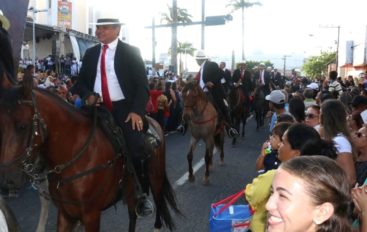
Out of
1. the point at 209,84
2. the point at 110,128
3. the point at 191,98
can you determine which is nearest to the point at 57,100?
the point at 110,128

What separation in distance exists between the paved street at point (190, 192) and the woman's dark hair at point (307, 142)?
2561 mm

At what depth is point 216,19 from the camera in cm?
1902

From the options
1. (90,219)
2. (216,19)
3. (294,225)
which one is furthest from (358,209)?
(216,19)

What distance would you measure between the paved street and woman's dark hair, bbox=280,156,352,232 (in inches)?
150

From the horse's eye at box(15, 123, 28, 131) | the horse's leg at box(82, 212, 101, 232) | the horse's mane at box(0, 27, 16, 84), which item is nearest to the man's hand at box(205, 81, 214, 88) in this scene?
the horse's mane at box(0, 27, 16, 84)

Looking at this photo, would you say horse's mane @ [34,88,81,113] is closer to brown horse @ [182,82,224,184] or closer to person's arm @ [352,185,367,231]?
person's arm @ [352,185,367,231]

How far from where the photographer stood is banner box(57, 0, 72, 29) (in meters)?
63.2

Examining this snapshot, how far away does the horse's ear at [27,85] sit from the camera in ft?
12.5

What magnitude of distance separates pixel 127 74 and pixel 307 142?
6.38 ft

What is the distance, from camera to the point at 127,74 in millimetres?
4688

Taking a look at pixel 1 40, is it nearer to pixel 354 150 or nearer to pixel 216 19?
pixel 354 150

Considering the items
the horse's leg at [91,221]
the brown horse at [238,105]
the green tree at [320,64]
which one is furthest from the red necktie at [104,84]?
the green tree at [320,64]

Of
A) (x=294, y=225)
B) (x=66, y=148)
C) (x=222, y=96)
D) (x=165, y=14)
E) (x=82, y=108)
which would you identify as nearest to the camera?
(x=294, y=225)

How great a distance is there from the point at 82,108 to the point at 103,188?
0.84 m
